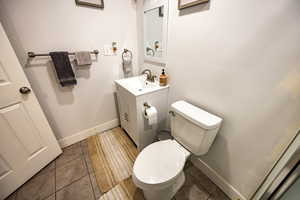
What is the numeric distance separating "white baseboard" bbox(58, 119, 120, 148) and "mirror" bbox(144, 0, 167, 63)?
47.5 inches

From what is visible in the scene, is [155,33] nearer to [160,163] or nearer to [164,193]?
[160,163]

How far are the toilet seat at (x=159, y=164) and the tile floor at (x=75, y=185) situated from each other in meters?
0.45

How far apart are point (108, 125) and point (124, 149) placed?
535 millimetres

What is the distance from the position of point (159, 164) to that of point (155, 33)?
4.65 feet

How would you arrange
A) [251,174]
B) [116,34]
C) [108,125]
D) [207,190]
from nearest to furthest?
1. [251,174]
2. [207,190]
3. [116,34]
4. [108,125]

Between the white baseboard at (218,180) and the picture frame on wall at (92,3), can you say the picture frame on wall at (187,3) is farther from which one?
the white baseboard at (218,180)

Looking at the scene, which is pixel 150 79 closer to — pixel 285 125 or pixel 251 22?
pixel 251 22

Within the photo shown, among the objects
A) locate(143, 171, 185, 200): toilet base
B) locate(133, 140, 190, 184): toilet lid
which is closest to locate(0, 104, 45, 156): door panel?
locate(133, 140, 190, 184): toilet lid

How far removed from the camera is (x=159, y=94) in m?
1.39

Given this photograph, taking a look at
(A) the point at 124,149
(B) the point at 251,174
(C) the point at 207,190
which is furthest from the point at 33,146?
(B) the point at 251,174

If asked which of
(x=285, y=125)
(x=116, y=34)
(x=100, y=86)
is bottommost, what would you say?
(x=100, y=86)

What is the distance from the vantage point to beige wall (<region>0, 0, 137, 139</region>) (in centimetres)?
108

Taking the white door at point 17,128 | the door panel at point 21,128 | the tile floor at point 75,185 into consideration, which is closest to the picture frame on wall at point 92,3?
the white door at point 17,128

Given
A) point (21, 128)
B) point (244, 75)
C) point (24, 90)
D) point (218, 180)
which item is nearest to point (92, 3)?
point (24, 90)
